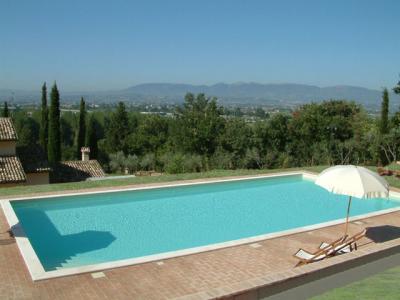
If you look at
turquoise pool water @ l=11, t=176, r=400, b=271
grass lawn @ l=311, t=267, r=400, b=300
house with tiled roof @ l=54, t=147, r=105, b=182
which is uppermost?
grass lawn @ l=311, t=267, r=400, b=300

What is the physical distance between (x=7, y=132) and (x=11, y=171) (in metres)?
2.03

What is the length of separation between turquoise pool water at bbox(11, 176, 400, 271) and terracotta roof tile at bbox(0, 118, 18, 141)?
7.12 m

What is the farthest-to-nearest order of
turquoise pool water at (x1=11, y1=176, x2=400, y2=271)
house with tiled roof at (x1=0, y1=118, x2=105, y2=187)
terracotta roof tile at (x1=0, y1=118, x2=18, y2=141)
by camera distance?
terracotta roof tile at (x1=0, y1=118, x2=18, y2=141) < house with tiled roof at (x1=0, y1=118, x2=105, y2=187) < turquoise pool water at (x1=11, y1=176, x2=400, y2=271)

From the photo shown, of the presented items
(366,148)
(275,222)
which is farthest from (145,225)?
(366,148)

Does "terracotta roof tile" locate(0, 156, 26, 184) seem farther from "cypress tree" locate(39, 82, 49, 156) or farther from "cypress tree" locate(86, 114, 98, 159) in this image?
"cypress tree" locate(86, 114, 98, 159)

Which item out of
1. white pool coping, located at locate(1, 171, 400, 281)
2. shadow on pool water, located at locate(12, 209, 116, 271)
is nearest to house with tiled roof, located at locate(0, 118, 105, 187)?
white pool coping, located at locate(1, 171, 400, 281)

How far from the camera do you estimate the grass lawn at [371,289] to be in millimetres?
4871

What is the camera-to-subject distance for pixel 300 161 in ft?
91.5

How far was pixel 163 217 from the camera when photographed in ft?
40.1

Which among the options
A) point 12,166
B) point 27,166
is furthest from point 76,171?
point 12,166

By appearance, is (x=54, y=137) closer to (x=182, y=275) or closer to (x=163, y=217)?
(x=163, y=217)

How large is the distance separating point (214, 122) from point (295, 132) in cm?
612

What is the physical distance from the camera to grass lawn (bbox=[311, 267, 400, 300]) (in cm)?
487

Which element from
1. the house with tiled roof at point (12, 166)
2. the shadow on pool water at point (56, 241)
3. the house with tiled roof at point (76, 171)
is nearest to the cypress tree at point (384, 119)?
the house with tiled roof at point (76, 171)
